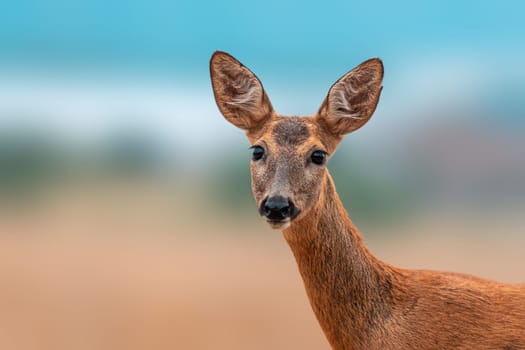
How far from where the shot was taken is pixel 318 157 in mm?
5094

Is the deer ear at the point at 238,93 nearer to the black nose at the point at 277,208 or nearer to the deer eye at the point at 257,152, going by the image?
the deer eye at the point at 257,152

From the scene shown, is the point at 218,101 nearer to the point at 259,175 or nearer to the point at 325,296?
the point at 259,175

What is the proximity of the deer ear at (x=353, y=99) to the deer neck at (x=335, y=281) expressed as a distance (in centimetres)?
51

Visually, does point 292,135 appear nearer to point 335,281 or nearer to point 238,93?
point 238,93

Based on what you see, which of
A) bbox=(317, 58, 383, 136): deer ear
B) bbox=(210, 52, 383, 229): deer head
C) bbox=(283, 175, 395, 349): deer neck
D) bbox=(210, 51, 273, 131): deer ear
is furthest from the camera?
bbox=(210, 51, 273, 131): deer ear

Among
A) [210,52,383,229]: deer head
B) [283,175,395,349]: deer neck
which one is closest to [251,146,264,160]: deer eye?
[210,52,383,229]: deer head

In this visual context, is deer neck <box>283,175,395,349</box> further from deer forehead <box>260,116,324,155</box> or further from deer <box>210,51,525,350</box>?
deer forehead <box>260,116,324,155</box>

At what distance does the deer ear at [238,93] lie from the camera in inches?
217

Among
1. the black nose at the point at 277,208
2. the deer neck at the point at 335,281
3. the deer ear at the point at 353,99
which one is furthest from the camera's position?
the deer ear at the point at 353,99

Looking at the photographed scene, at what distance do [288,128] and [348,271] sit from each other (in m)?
1.11

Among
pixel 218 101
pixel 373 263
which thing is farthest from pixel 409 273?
pixel 218 101

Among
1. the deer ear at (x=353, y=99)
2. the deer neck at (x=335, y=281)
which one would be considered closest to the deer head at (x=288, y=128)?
the deer ear at (x=353, y=99)

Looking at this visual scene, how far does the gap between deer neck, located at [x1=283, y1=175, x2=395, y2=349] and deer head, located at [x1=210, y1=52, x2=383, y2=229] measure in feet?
0.61

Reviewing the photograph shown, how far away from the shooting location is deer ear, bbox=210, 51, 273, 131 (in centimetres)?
551
